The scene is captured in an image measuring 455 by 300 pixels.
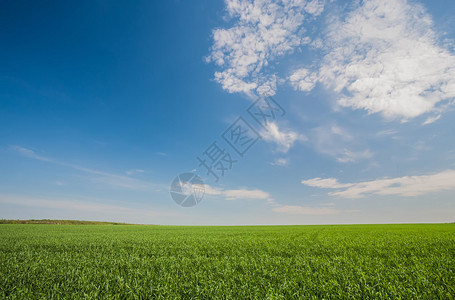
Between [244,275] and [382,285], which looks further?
[244,275]

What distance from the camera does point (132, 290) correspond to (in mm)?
4086

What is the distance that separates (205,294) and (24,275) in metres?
4.87

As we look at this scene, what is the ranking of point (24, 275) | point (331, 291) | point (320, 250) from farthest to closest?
point (320, 250), point (24, 275), point (331, 291)

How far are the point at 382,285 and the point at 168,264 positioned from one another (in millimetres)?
5285

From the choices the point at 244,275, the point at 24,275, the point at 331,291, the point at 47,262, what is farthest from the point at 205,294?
the point at 47,262

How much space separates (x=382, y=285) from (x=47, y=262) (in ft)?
29.8

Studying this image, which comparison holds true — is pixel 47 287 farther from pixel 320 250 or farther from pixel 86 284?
pixel 320 250

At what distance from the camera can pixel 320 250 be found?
791 cm

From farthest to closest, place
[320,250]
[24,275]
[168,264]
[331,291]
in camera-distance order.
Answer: [320,250]
[168,264]
[24,275]
[331,291]

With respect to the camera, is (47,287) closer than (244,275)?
Yes

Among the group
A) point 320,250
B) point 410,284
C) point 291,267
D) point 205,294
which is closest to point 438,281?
point 410,284

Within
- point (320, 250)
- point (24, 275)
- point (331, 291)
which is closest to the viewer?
point (331, 291)

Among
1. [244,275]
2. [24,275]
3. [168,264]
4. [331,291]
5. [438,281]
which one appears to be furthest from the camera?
[168,264]

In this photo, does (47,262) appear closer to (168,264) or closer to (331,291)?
(168,264)
